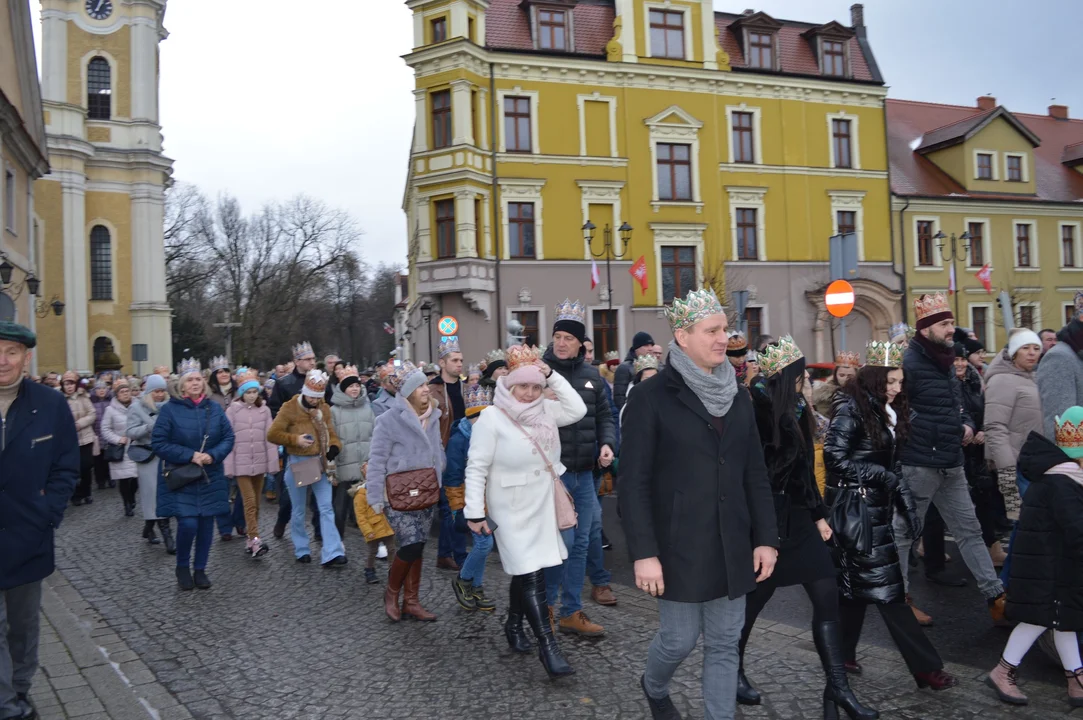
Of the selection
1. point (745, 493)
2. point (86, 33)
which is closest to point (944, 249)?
point (745, 493)

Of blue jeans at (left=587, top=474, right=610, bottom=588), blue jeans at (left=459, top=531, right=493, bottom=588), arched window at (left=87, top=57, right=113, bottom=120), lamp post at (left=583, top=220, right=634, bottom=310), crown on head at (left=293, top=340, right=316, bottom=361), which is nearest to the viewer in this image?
blue jeans at (left=459, top=531, right=493, bottom=588)

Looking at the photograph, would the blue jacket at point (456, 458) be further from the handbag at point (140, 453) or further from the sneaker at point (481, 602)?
the handbag at point (140, 453)

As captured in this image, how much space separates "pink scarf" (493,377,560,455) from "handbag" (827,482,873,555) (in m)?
1.83

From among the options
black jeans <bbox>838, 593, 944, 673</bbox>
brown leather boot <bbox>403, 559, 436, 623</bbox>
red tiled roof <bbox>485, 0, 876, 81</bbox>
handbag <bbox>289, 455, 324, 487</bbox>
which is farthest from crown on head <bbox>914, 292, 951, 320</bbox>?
red tiled roof <bbox>485, 0, 876, 81</bbox>

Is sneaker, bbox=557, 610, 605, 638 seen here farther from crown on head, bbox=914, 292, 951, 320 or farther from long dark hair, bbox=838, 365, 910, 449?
crown on head, bbox=914, 292, 951, 320

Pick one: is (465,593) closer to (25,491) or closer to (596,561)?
(596,561)

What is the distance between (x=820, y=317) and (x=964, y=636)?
1182 inches

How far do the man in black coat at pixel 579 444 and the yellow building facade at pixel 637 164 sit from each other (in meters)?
22.9

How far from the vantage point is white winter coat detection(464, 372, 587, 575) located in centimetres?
545

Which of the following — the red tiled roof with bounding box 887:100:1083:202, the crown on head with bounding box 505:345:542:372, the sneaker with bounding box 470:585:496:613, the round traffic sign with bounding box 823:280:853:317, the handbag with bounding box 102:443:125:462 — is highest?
the red tiled roof with bounding box 887:100:1083:202

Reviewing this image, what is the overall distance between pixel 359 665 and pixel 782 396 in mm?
3334

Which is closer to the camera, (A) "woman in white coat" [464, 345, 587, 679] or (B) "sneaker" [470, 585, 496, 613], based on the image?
(A) "woman in white coat" [464, 345, 587, 679]

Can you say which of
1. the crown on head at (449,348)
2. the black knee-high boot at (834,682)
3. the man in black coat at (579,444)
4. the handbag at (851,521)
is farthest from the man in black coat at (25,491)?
the crown on head at (449,348)

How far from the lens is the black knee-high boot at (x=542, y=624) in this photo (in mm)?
5203
